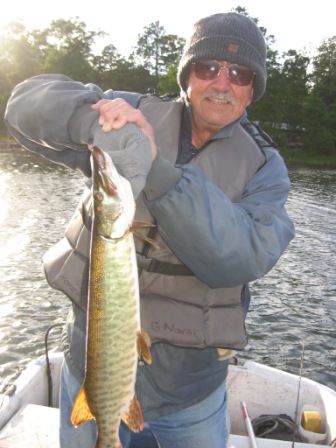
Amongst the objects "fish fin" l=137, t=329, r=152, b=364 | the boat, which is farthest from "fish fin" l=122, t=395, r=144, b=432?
the boat

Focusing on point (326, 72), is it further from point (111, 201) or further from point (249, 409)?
point (111, 201)

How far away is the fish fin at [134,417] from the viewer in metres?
2.69

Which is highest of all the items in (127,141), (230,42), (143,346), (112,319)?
(230,42)

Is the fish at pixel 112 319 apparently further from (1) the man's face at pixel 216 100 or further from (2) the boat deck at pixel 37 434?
A: (2) the boat deck at pixel 37 434

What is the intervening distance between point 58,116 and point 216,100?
100 cm

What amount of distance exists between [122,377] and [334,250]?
14.0 metres

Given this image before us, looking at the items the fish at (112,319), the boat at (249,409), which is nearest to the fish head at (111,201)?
the fish at (112,319)

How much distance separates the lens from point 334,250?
1549 cm

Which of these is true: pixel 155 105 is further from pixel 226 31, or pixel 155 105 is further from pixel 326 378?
pixel 326 378

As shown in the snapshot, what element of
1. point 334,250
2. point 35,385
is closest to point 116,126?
point 35,385

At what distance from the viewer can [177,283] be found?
9.98 ft

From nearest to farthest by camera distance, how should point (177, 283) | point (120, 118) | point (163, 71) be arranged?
1. point (120, 118)
2. point (177, 283)
3. point (163, 71)

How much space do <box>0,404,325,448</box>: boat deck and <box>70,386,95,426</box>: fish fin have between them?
5.07 feet

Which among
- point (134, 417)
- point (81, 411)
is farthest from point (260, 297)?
point (81, 411)
